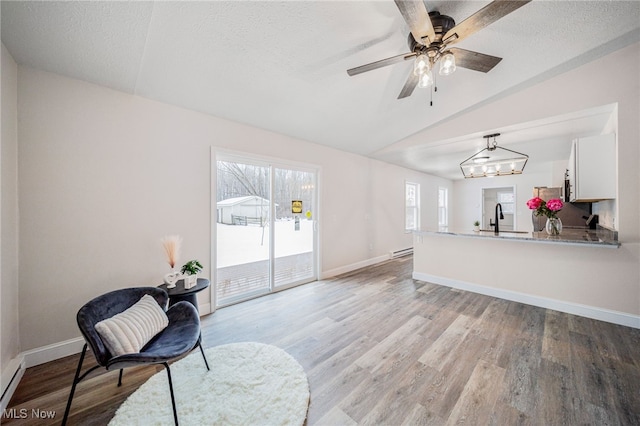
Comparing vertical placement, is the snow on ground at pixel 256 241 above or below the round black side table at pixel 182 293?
above

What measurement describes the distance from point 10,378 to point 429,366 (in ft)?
A: 10.5

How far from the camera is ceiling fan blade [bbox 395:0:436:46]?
4.41 ft

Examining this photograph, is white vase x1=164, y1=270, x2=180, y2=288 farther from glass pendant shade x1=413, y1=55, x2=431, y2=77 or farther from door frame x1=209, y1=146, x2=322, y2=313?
glass pendant shade x1=413, y1=55, x2=431, y2=77

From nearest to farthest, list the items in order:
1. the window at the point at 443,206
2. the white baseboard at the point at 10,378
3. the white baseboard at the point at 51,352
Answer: the white baseboard at the point at 10,378
the white baseboard at the point at 51,352
the window at the point at 443,206

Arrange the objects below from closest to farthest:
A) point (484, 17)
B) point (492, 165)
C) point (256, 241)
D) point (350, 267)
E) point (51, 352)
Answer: point (484, 17) < point (51, 352) < point (256, 241) < point (492, 165) < point (350, 267)

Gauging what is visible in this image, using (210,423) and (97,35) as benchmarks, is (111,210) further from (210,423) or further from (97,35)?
(210,423)

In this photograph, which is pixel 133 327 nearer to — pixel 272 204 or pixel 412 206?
pixel 272 204

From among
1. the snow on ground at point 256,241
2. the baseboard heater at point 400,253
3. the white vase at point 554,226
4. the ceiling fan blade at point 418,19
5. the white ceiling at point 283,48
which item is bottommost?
the baseboard heater at point 400,253

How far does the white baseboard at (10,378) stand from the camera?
1.58 meters

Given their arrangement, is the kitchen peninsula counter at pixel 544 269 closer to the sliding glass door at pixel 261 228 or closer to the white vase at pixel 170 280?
the sliding glass door at pixel 261 228

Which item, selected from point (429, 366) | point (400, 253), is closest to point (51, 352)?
point (429, 366)

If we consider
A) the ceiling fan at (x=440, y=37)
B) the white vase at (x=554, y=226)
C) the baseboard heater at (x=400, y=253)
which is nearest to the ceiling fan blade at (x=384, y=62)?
the ceiling fan at (x=440, y=37)

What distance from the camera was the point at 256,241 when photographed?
3.55m

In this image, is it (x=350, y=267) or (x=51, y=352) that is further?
(x=350, y=267)
